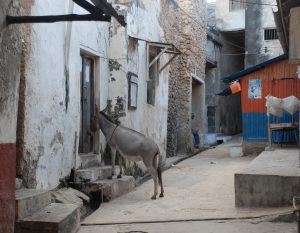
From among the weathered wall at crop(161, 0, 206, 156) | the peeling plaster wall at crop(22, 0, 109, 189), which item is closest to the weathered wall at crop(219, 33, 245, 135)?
the weathered wall at crop(161, 0, 206, 156)

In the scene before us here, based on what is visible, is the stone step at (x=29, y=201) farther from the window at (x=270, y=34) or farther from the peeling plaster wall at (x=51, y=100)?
the window at (x=270, y=34)

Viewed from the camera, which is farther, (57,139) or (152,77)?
(152,77)

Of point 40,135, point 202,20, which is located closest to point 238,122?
point 202,20

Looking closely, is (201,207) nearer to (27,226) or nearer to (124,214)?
(124,214)

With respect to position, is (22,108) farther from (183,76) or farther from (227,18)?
(227,18)

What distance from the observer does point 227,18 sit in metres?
26.8

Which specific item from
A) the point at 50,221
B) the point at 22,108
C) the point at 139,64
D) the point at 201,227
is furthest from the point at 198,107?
the point at 50,221

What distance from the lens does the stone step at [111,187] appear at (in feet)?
25.9

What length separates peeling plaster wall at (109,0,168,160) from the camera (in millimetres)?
10086

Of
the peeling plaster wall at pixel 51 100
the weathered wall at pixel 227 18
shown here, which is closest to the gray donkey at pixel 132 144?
the peeling plaster wall at pixel 51 100

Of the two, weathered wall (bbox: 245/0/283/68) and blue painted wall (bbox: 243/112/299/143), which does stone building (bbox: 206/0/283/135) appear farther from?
blue painted wall (bbox: 243/112/299/143)

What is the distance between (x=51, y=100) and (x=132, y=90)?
4013mm

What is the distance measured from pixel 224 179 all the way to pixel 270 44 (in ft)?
52.6

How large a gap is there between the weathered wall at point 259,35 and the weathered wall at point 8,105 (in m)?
21.9
